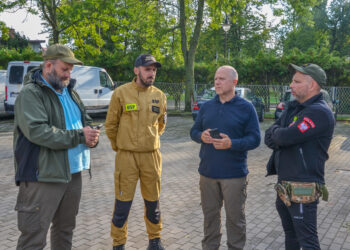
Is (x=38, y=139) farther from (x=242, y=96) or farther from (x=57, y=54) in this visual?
(x=242, y=96)

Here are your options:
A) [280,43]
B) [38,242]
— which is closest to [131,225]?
[38,242]

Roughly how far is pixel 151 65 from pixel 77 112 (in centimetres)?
94

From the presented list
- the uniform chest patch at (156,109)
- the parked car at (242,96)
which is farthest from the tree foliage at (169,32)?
the uniform chest patch at (156,109)

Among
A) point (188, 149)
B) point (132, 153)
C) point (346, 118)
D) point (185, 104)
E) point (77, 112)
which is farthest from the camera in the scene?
point (185, 104)

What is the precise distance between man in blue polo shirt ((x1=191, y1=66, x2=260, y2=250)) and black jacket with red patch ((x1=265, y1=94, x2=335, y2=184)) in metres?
0.39

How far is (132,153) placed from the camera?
3.40 metres

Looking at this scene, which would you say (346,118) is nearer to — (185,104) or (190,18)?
(185,104)

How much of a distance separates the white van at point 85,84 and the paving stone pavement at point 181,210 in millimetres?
5855

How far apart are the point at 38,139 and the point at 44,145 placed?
2.5 inches

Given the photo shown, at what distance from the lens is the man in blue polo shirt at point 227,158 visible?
3119 millimetres

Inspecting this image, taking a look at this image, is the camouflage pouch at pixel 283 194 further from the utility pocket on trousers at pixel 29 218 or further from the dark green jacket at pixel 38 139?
the utility pocket on trousers at pixel 29 218

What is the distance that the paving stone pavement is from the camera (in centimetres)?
385

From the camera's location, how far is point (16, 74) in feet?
44.2

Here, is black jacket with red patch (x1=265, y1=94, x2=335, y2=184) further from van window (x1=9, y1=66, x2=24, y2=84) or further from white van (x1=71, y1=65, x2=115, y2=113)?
van window (x1=9, y1=66, x2=24, y2=84)
